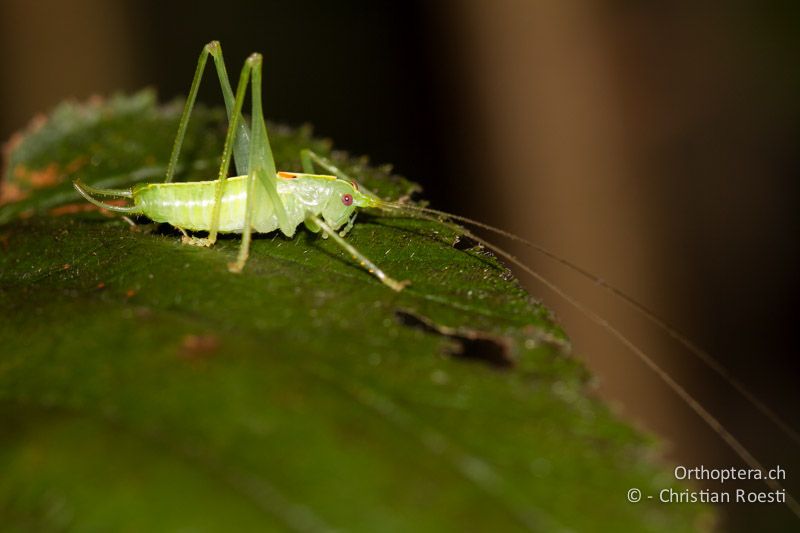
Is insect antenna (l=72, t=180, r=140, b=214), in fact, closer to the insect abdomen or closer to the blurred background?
the insect abdomen

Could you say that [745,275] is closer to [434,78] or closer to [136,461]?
[434,78]

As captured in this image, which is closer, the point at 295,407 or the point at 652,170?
the point at 295,407

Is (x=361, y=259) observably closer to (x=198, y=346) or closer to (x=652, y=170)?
(x=198, y=346)

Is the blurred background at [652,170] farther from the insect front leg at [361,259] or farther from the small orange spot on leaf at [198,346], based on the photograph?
the small orange spot on leaf at [198,346]

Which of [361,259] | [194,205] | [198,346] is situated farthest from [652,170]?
[198,346]

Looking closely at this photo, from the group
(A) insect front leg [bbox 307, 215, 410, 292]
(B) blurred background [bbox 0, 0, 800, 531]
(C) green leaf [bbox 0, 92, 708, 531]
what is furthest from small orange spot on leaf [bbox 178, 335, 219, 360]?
(B) blurred background [bbox 0, 0, 800, 531]

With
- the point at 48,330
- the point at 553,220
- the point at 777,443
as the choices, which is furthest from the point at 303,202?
the point at 777,443
